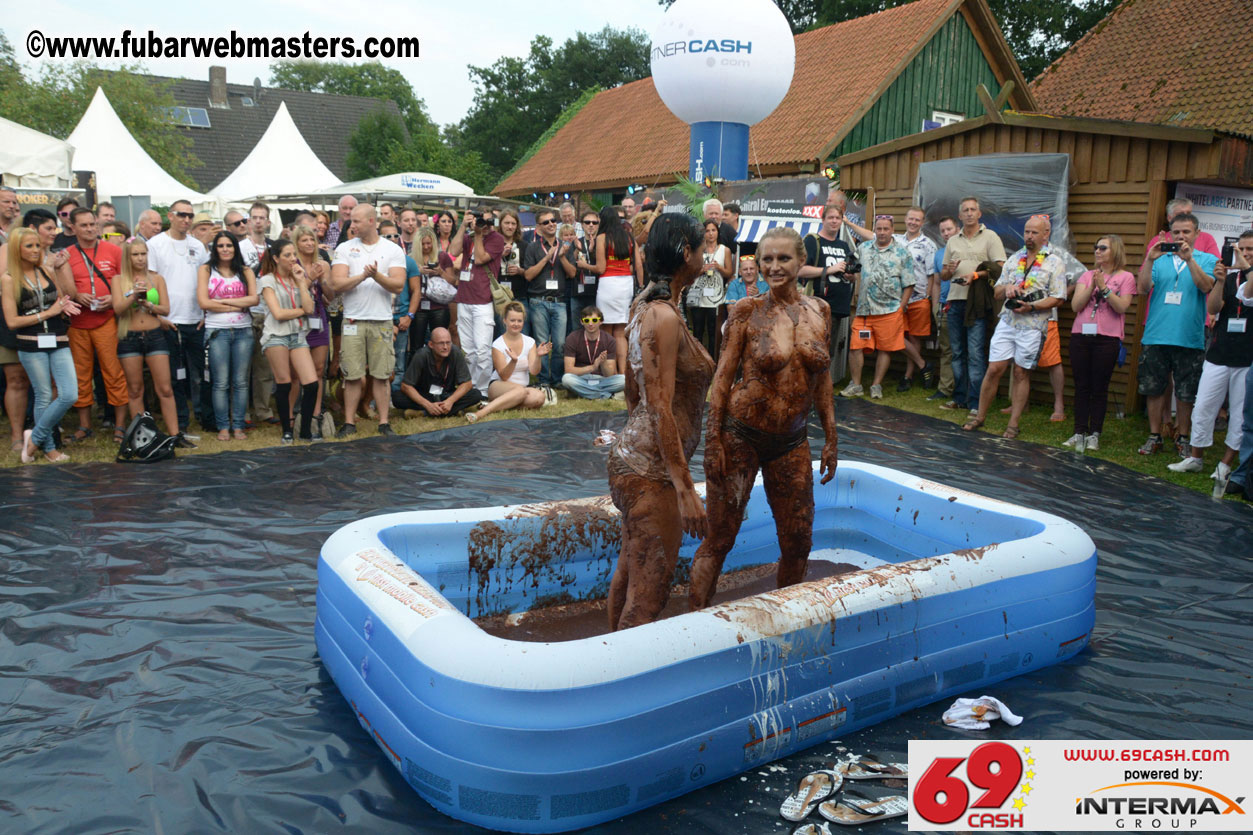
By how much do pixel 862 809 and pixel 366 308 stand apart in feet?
23.0

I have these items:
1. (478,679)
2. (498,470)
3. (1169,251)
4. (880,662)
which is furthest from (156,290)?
(1169,251)

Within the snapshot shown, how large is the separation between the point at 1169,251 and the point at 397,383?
7.70 metres

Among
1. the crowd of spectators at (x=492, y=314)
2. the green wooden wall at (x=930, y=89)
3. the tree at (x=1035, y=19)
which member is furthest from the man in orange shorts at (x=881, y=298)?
the tree at (x=1035, y=19)

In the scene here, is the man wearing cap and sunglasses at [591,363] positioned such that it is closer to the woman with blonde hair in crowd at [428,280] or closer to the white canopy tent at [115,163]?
the woman with blonde hair in crowd at [428,280]

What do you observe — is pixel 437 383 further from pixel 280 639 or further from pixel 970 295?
pixel 970 295

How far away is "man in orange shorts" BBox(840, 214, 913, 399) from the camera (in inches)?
424

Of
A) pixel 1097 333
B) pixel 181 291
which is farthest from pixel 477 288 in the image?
pixel 1097 333

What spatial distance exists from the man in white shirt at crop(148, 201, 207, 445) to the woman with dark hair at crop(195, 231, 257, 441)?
0.15m

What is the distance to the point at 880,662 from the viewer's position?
3.78 metres

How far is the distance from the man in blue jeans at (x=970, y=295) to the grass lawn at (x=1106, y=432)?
A: 1.19 ft

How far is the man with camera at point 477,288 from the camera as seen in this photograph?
32.8 ft

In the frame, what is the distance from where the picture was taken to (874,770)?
3.39m

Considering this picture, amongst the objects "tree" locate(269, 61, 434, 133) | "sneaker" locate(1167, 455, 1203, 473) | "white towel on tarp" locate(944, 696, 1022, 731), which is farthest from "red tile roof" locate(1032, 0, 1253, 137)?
"tree" locate(269, 61, 434, 133)

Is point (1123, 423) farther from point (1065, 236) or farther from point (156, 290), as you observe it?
point (156, 290)
